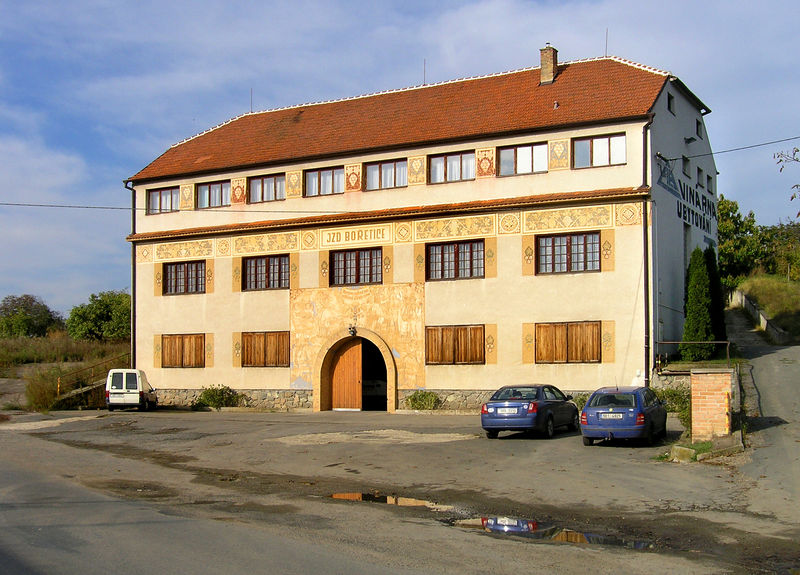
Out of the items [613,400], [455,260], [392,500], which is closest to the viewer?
[392,500]

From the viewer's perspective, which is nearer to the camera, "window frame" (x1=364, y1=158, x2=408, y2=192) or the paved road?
the paved road

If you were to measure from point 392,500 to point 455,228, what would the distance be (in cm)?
1831

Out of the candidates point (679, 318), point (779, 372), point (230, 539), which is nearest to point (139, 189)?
point (679, 318)

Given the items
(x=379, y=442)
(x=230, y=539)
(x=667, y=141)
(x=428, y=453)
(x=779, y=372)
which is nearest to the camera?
(x=230, y=539)

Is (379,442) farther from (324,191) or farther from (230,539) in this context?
(324,191)

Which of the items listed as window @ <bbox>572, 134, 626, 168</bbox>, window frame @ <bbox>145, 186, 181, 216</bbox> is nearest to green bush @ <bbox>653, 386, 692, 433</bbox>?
window @ <bbox>572, 134, 626, 168</bbox>

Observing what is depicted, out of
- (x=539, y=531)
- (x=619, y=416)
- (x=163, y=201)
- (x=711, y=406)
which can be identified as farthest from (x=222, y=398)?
(x=539, y=531)

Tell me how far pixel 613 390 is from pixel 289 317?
17.1m

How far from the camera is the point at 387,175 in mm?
32812

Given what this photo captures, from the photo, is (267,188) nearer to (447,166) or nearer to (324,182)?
(324,182)

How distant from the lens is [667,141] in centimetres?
3052

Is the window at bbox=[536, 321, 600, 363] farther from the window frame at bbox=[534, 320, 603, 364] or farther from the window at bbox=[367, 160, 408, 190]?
the window at bbox=[367, 160, 408, 190]

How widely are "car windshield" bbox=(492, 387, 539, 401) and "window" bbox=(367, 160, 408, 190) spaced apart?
12.4m

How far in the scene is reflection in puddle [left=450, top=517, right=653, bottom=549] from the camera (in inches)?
403
